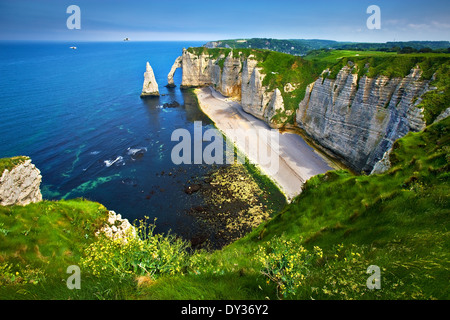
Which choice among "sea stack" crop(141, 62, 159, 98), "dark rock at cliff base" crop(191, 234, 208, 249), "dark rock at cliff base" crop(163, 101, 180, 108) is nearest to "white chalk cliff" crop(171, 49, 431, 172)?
"dark rock at cliff base" crop(191, 234, 208, 249)

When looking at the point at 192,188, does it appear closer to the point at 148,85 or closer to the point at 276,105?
the point at 276,105

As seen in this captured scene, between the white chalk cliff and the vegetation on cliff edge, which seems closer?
the vegetation on cliff edge

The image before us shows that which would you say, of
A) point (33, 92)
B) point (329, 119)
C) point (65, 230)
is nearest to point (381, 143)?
point (329, 119)

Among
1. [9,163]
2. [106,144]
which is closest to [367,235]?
[9,163]

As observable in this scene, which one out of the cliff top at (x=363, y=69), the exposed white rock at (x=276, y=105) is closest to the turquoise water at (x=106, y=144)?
the exposed white rock at (x=276, y=105)

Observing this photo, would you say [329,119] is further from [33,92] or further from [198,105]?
[33,92]

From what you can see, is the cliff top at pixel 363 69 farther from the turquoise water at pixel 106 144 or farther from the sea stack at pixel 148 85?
the sea stack at pixel 148 85

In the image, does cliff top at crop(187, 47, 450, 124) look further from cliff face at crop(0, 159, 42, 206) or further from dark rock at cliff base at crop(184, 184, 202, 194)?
cliff face at crop(0, 159, 42, 206)
